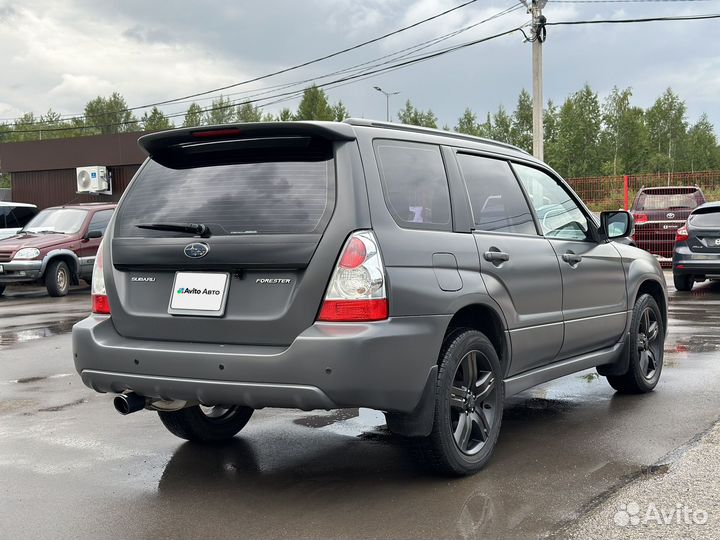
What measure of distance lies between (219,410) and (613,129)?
75.5m

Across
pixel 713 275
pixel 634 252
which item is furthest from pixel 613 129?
pixel 634 252

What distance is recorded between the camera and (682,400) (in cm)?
607

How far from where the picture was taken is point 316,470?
4.50m

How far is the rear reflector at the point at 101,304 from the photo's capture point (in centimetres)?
443

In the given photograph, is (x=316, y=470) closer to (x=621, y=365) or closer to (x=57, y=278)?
(x=621, y=365)

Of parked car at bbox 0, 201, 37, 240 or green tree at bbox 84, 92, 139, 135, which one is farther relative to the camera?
green tree at bbox 84, 92, 139, 135

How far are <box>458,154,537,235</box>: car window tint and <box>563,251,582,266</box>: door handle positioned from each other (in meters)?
0.31

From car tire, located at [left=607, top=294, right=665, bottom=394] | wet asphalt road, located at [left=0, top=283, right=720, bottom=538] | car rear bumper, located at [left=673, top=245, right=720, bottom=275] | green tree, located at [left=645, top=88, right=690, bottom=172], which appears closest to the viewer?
wet asphalt road, located at [left=0, top=283, right=720, bottom=538]

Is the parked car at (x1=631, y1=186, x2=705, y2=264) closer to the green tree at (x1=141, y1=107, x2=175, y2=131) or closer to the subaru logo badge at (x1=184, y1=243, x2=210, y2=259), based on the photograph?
the subaru logo badge at (x1=184, y1=243, x2=210, y2=259)

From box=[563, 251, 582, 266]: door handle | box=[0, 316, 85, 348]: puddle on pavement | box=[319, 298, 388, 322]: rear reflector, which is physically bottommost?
box=[0, 316, 85, 348]: puddle on pavement

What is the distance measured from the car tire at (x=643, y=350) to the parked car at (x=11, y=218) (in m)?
16.9

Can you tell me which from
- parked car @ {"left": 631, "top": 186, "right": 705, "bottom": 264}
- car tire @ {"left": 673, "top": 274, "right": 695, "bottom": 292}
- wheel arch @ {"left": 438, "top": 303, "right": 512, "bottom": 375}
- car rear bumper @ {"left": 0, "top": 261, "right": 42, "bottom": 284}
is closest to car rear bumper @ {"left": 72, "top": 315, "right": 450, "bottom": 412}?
wheel arch @ {"left": 438, "top": 303, "right": 512, "bottom": 375}

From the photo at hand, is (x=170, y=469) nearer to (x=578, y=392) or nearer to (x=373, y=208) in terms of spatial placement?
(x=373, y=208)

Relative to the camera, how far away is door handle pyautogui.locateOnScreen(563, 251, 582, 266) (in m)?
5.40
